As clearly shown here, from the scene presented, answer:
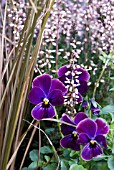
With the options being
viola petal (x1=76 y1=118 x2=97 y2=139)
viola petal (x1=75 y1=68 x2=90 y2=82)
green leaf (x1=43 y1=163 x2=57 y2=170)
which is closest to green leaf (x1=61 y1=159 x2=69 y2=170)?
green leaf (x1=43 y1=163 x2=57 y2=170)

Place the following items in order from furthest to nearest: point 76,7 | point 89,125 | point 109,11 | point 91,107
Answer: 1. point 76,7
2. point 109,11
3. point 91,107
4. point 89,125

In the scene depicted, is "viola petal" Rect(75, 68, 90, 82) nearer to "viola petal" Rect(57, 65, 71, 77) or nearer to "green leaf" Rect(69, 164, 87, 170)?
"viola petal" Rect(57, 65, 71, 77)

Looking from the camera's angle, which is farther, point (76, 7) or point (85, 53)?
point (76, 7)

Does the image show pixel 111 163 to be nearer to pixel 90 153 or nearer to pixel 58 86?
pixel 90 153

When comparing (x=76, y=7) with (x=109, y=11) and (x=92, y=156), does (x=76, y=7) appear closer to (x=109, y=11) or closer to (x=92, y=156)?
(x=109, y=11)

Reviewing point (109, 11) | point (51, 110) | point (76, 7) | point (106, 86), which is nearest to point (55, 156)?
point (51, 110)

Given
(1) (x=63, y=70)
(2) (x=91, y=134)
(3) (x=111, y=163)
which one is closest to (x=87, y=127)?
(2) (x=91, y=134)
